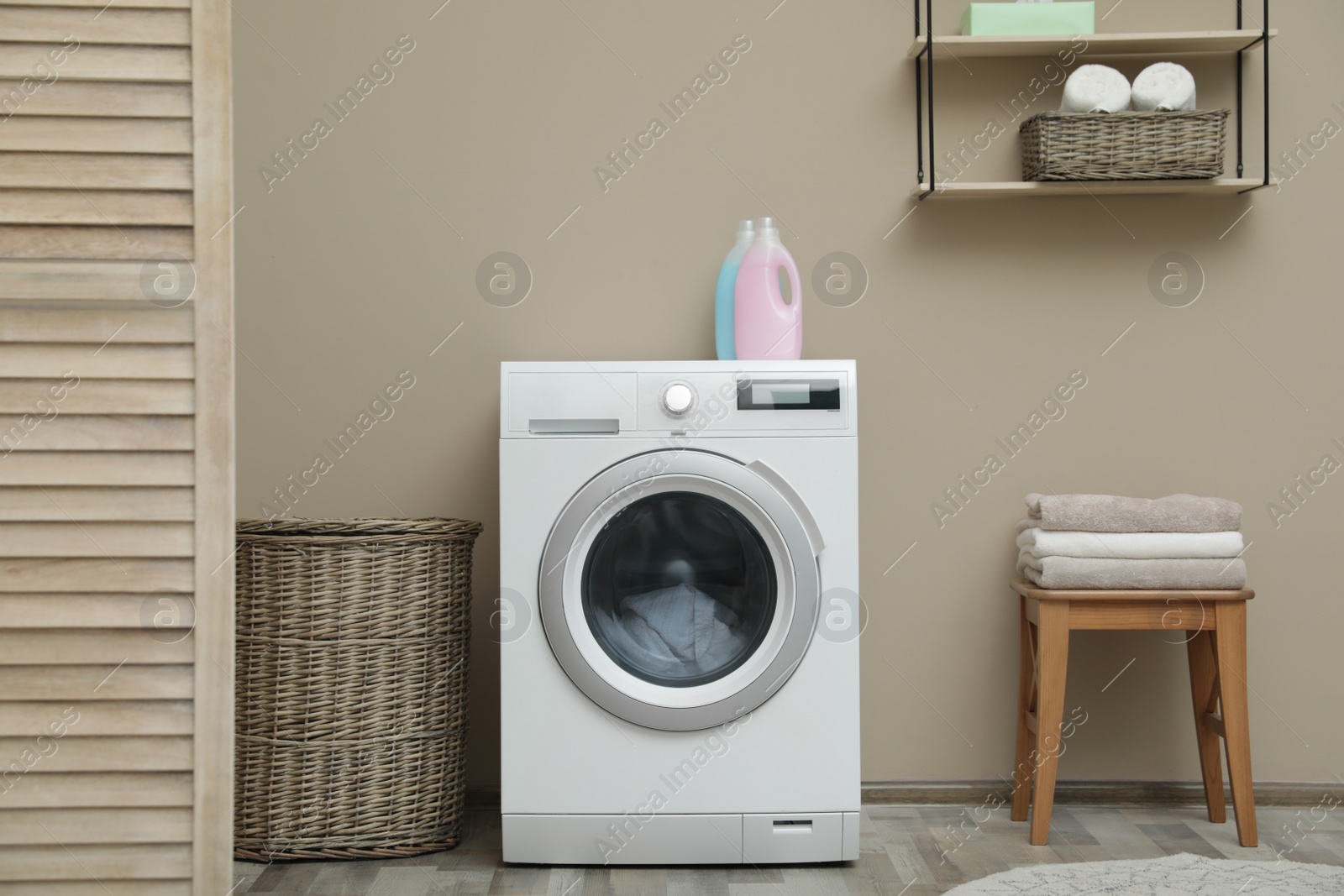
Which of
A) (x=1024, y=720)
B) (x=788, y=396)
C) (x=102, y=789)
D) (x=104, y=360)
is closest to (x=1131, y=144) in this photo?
(x=788, y=396)

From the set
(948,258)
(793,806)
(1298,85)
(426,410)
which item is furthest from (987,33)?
(793,806)

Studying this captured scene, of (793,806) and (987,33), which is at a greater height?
(987,33)

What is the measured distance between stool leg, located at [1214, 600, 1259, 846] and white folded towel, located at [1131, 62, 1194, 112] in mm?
1013

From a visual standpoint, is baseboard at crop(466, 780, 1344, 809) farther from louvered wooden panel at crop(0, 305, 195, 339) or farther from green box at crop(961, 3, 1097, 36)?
green box at crop(961, 3, 1097, 36)

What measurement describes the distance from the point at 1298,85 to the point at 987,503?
3.80 ft

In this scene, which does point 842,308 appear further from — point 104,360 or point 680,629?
point 104,360

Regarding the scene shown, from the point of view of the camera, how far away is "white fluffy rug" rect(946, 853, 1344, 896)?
1.69m

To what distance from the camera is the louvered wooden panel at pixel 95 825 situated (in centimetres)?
124

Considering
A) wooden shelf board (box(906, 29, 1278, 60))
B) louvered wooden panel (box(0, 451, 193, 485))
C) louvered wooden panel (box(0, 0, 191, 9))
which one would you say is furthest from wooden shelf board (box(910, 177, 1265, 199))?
louvered wooden panel (box(0, 451, 193, 485))

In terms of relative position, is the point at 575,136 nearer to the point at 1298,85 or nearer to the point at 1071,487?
the point at 1071,487

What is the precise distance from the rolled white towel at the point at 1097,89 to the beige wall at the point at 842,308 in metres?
0.20

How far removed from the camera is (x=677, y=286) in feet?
7.46

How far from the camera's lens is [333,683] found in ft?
6.07

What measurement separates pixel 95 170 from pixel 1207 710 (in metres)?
2.18
